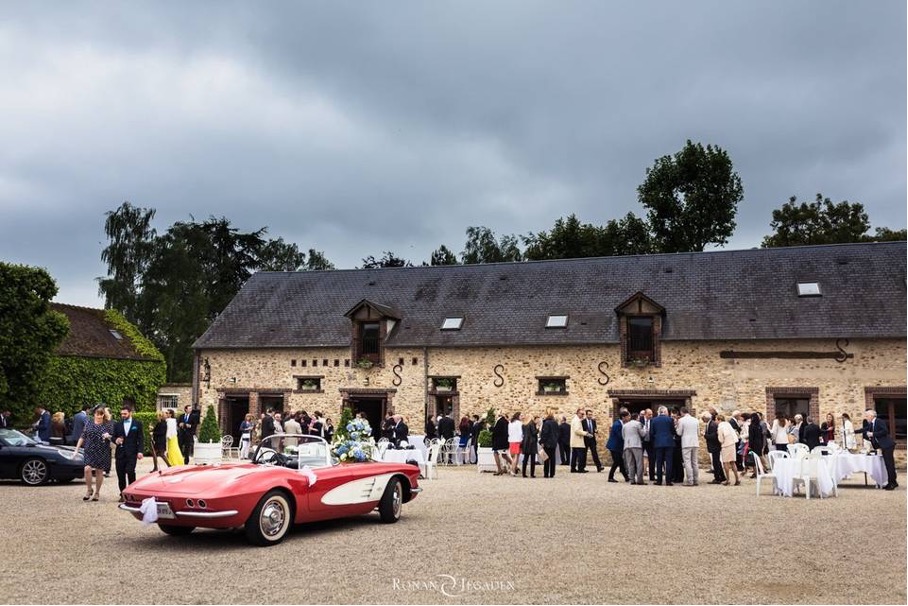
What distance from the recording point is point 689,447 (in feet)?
51.3

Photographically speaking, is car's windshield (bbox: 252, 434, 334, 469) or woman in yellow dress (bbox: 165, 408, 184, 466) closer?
car's windshield (bbox: 252, 434, 334, 469)

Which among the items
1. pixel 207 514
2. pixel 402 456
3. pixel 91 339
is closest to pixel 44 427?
pixel 402 456

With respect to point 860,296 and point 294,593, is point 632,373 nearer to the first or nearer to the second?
point 860,296

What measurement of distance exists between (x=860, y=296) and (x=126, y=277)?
1343 inches

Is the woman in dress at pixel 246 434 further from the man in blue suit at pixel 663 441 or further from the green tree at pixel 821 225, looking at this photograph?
the green tree at pixel 821 225

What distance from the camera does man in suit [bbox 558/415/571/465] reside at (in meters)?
19.3

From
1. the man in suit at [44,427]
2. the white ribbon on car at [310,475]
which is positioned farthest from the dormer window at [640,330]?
the white ribbon on car at [310,475]

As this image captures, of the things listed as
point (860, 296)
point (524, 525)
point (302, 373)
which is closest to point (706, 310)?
point (860, 296)

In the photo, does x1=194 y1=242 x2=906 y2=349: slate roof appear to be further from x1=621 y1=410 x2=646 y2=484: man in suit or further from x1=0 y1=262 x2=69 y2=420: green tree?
x1=621 y1=410 x2=646 y2=484: man in suit

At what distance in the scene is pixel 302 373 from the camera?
2667cm

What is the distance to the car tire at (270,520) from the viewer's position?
827 centimetres

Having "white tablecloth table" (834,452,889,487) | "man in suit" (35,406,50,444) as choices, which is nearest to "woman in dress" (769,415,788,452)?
"white tablecloth table" (834,452,889,487)

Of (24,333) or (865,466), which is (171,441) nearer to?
(24,333)

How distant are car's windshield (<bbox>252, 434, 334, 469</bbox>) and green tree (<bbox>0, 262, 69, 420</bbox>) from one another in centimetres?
1532
